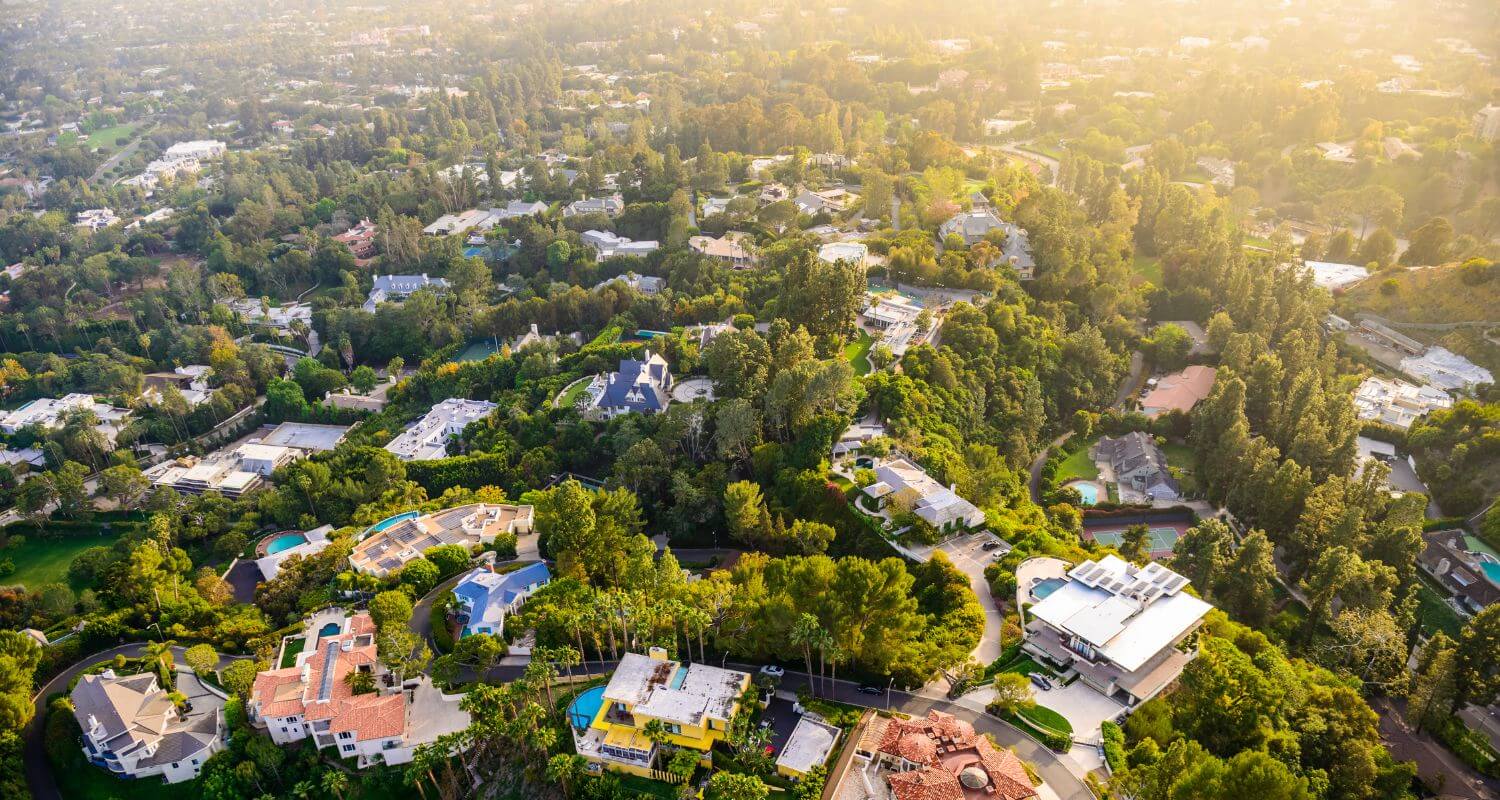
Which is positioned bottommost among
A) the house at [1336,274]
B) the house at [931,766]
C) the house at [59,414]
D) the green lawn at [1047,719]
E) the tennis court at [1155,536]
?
the tennis court at [1155,536]

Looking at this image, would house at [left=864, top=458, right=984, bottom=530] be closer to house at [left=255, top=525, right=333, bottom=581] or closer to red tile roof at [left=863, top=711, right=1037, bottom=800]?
red tile roof at [left=863, top=711, right=1037, bottom=800]

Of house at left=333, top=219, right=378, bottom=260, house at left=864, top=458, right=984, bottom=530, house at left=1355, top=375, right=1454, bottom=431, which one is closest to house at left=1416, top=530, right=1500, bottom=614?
house at left=1355, top=375, right=1454, bottom=431

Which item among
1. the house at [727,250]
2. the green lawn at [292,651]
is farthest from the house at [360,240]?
the green lawn at [292,651]

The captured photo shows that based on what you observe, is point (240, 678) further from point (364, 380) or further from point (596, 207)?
point (596, 207)

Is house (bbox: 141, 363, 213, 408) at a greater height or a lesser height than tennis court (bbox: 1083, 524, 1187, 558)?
greater

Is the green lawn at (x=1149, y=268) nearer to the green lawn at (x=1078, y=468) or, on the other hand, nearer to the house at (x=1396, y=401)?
the house at (x=1396, y=401)

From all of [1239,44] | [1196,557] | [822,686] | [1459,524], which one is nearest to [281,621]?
[822,686]
